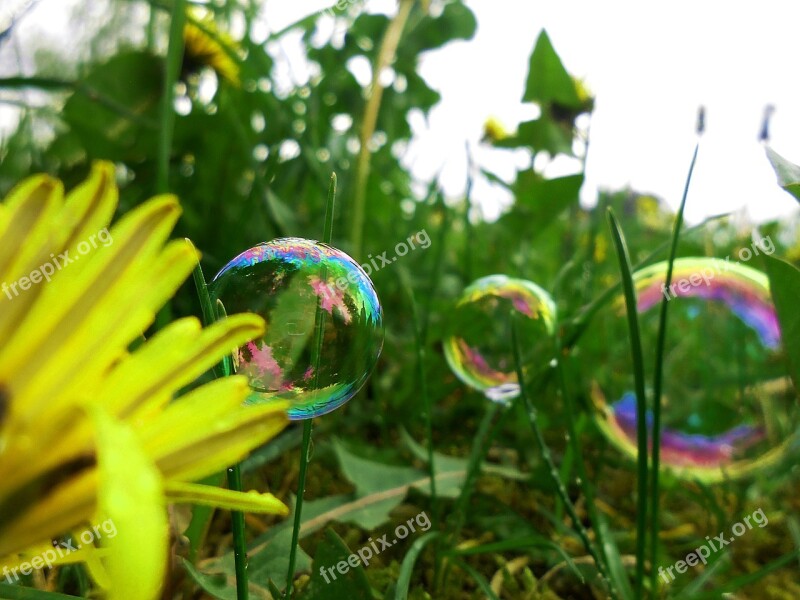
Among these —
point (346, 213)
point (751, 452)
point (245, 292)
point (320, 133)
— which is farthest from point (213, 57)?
point (751, 452)

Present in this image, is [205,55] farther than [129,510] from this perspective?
Yes

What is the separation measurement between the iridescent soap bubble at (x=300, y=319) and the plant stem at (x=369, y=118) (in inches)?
23.9

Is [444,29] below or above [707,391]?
above

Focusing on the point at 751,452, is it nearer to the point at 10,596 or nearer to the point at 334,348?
the point at 334,348

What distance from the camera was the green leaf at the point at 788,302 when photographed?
57cm

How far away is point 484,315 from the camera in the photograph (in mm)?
934

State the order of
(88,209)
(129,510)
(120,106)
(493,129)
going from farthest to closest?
(493,129) < (120,106) < (88,209) < (129,510)

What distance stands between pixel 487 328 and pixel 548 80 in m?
0.51

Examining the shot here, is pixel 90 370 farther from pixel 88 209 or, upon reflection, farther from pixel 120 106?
pixel 120 106

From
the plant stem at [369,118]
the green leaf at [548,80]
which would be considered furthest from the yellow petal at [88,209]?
the green leaf at [548,80]

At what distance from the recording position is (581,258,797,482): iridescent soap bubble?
831 millimetres

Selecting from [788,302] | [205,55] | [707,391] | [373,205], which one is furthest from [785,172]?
[205,55]

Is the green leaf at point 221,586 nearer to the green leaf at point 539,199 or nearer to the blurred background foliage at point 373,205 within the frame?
the blurred background foliage at point 373,205

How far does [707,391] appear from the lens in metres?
1.20
